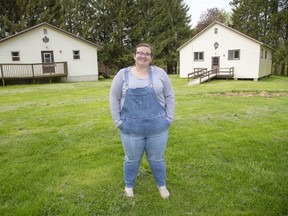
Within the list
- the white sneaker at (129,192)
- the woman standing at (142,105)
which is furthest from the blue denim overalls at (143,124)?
the white sneaker at (129,192)

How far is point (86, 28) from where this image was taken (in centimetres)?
3319

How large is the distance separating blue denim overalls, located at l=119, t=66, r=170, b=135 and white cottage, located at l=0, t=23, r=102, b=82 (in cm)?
1931

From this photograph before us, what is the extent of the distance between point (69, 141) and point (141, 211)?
117 inches

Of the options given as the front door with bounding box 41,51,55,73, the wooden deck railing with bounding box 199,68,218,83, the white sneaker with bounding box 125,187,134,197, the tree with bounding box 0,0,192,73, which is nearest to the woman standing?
the white sneaker with bounding box 125,187,134,197

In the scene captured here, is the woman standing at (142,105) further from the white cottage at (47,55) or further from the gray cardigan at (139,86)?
the white cottage at (47,55)

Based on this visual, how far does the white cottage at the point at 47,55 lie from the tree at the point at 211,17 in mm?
26305

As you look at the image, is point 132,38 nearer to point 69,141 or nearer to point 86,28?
point 86,28

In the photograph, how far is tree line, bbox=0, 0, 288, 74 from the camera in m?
31.8

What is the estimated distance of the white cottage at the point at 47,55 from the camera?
20375 millimetres

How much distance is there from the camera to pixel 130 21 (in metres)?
34.5

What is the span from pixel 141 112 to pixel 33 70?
19.7m

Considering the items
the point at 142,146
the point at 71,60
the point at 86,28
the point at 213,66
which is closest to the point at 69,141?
the point at 142,146

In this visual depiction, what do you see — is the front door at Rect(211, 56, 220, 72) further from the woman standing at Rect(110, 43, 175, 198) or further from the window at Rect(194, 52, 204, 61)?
the woman standing at Rect(110, 43, 175, 198)

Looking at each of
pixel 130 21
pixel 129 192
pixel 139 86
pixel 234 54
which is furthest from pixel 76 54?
pixel 139 86
